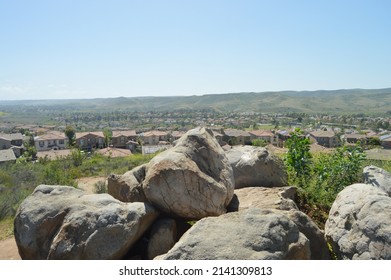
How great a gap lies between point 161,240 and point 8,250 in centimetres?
475

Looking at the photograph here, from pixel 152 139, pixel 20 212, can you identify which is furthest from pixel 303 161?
pixel 152 139

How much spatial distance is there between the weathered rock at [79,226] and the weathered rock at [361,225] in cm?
341

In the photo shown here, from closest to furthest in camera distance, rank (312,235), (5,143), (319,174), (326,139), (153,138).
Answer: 1. (312,235)
2. (319,174)
3. (5,143)
4. (326,139)
5. (153,138)

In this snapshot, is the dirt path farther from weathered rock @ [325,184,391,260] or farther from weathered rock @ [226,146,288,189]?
weathered rock @ [325,184,391,260]

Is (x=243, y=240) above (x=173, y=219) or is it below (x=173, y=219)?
above

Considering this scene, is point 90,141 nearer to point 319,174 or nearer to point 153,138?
point 153,138

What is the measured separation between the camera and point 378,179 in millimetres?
8234

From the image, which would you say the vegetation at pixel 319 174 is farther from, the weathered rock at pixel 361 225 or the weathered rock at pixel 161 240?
the weathered rock at pixel 161 240

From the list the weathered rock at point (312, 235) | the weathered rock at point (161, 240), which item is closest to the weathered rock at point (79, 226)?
the weathered rock at point (161, 240)

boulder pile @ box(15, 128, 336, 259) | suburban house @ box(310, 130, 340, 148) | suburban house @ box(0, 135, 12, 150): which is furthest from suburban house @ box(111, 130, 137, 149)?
boulder pile @ box(15, 128, 336, 259)

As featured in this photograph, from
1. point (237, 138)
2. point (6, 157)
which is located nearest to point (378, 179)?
point (6, 157)

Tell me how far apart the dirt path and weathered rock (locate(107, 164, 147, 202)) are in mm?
2684
